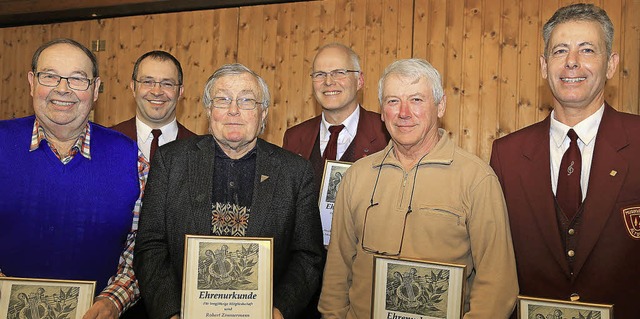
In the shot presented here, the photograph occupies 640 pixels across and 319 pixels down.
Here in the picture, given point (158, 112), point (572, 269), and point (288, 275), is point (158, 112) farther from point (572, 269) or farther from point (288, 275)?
point (572, 269)

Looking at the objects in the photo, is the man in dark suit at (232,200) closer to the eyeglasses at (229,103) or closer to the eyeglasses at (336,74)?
the eyeglasses at (229,103)

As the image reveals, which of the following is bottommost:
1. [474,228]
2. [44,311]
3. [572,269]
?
[44,311]

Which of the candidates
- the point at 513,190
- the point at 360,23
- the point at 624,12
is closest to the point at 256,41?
the point at 360,23

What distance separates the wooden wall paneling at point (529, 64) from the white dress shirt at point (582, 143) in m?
2.75

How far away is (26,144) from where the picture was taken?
2559 mm

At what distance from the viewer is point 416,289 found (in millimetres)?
2268

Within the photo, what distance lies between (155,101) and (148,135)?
219 millimetres

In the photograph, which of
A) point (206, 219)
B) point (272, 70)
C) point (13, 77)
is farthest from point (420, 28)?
point (13, 77)

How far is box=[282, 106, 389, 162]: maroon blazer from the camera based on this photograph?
3590 mm

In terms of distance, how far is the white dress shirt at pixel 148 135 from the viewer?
3.78 metres

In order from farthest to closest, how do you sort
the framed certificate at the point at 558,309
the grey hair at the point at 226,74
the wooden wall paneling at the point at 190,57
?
the wooden wall paneling at the point at 190,57
the grey hair at the point at 226,74
the framed certificate at the point at 558,309

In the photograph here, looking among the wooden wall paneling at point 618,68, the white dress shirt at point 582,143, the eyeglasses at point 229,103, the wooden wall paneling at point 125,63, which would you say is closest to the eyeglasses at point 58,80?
the eyeglasses at point 229,103

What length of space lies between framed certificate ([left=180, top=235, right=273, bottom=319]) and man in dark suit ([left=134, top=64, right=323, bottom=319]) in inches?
6.8

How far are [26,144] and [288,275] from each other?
1.24m
